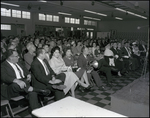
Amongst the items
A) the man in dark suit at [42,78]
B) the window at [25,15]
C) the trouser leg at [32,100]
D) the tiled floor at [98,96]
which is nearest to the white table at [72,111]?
the trouser leg at [32,100]

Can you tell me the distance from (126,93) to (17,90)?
1903 millimetres

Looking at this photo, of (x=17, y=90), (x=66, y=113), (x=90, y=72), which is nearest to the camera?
(x=66, y=113)

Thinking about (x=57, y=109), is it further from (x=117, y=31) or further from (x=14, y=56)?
(x=117, y=31)

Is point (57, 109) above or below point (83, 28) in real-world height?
below

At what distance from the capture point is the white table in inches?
57.2

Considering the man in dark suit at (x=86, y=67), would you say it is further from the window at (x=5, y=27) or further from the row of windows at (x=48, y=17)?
the row of windows at (x=48, y=17)

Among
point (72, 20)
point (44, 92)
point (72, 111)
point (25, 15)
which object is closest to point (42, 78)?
point (44, 92)

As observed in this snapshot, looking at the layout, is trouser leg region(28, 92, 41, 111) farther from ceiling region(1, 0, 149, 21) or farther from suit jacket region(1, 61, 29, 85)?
ceiling region(1, 0, 149, 21)

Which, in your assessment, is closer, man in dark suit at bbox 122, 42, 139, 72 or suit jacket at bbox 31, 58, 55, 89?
suit jacket at bbox 31, 58, 55, 89

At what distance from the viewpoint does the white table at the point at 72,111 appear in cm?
145

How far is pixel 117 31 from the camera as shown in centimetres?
1892

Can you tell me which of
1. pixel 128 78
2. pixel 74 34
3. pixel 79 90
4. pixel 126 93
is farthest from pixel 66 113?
pixel 74 34

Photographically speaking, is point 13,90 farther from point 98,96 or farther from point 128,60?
point 128,60

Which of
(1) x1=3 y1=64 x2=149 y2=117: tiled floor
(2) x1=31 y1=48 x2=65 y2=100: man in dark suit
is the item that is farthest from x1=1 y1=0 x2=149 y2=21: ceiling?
(2) x1=31 y1=48 x2=65 y2=100: man in dark suit
